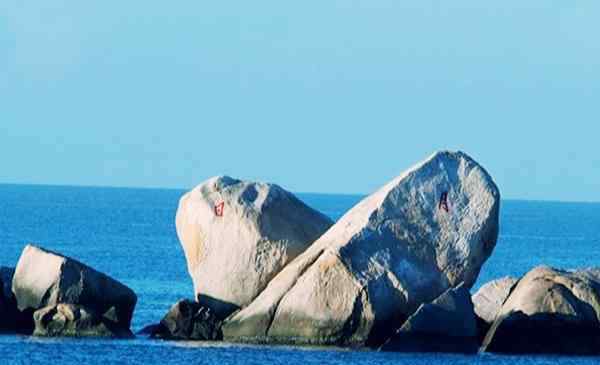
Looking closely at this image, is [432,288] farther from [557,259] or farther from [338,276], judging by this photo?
[557,259]

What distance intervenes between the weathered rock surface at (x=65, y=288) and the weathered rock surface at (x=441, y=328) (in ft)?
23.2

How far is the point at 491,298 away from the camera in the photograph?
170 ft

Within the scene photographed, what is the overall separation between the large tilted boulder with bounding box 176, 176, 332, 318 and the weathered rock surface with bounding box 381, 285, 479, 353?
4.43 metres

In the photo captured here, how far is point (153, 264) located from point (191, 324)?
33.9 meters

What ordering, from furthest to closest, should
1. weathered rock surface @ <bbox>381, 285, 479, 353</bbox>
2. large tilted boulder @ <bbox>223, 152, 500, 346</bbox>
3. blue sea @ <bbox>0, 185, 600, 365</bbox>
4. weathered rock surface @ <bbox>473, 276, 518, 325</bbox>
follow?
1. weathered rock surface @ <bbox>473, 276, 518, 325</bbox>
2. large tilted boulder @ <bbox>223, 152, 500, 346</bbox>
3. weathered rock surface @ <bbox>381, 285, 479, 353</bbox>
4. blue sea @ <bbox>0, 185, 600, 365</bbox>

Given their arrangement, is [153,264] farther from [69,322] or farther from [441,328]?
[441,328]

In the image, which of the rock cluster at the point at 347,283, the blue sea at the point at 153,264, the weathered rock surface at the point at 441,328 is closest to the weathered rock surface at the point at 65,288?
the rock cluster at the point at 347,283

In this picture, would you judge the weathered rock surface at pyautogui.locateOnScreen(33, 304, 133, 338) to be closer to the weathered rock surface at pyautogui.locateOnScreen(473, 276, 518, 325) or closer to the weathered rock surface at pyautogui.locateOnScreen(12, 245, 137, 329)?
the weathered rock surface at pyautogui.locateOnScreen(12, 245, 137, 329)

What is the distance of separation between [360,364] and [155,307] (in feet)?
55.5

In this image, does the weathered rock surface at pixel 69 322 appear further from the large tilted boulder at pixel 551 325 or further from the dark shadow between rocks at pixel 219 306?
the large tilted boulder at pixel 551 325

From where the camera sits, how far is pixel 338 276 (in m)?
47.6

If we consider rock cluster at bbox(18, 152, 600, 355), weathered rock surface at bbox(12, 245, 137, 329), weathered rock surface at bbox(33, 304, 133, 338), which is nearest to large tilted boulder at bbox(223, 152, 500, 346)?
rock cluster at bbox(18, 152, 600, 355)

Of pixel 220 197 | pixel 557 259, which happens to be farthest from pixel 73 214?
pixel 220 197

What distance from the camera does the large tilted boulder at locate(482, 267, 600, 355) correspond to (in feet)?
157
